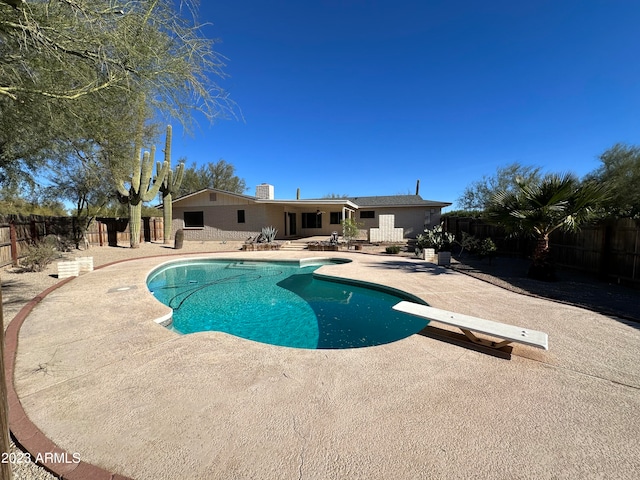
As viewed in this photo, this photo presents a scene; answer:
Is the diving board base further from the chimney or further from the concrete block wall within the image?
the chimney

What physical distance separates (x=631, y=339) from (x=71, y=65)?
890cm

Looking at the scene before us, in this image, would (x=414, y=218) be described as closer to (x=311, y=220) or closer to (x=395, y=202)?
(x=395, y=202)

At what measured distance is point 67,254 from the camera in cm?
1284

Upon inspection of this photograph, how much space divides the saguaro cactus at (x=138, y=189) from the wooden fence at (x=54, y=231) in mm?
2557

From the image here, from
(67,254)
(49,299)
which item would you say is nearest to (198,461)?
(49,299)

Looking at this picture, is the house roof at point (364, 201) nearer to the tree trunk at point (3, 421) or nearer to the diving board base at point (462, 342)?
the diving board base at point (462, 342)

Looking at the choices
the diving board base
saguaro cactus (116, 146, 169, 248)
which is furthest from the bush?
the diving board base

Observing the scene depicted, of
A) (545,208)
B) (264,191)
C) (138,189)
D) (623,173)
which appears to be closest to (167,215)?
(138,189)

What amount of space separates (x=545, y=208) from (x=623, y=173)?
13.0 metres

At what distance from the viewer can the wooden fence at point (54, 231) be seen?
9.05m

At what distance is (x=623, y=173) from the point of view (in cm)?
1467

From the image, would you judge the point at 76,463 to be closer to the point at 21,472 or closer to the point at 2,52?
the point at 21,472

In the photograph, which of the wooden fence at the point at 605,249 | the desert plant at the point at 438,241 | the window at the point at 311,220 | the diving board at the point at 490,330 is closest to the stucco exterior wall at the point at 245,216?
the window at the point at 311,220

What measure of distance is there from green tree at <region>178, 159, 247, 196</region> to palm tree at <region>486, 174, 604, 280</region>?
108ft
